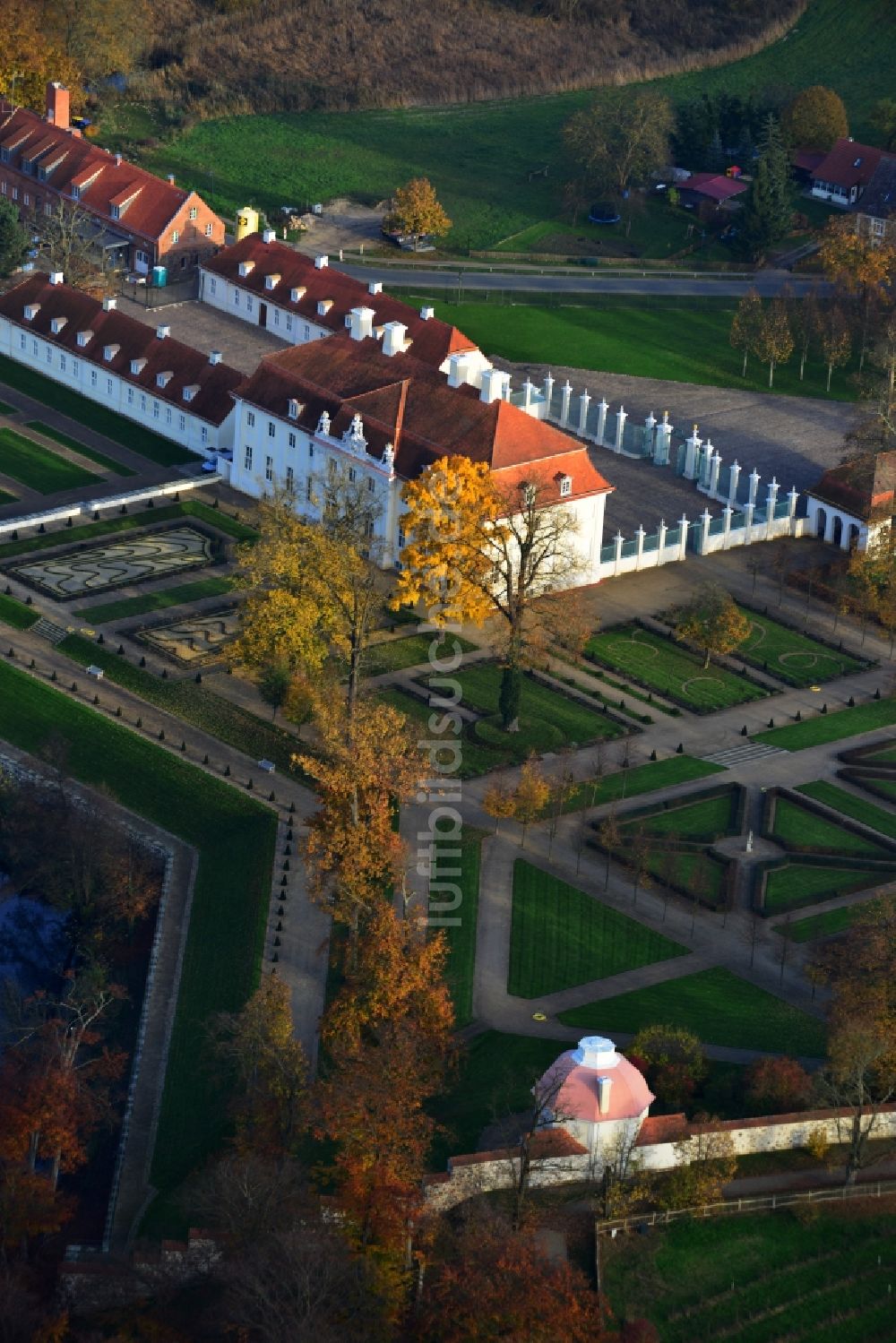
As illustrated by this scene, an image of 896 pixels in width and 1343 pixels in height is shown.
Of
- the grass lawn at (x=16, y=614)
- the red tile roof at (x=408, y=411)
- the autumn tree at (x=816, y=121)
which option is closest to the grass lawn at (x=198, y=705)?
the grass lawn at (x=16, y=614)

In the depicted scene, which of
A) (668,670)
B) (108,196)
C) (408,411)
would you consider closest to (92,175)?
(108,196)

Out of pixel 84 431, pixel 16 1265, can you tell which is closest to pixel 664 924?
pixel 16 1265

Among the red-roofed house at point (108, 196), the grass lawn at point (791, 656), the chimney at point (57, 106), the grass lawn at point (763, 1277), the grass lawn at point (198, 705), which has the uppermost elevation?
the chimney at point (57, 106)

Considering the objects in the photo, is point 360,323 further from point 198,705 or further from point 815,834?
point 815,834

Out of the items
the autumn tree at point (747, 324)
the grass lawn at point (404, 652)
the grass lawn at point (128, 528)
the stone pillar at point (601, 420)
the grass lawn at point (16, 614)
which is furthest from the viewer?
the autumn tree at point (747, 324)

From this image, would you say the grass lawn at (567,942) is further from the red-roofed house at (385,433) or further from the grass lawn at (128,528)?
the grass lawn at (128,528)

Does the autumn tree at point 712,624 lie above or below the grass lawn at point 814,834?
above

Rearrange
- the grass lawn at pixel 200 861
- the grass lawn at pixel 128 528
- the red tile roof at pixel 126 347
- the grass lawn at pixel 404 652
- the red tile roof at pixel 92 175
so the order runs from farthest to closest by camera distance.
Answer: the red tile roof at pixel 92 175
the red tile roof at pixel 126 347
the grass lawn at pixel 128 528
the grass lawn at pixel 404 652
the grass lawn at pixel 200 861
